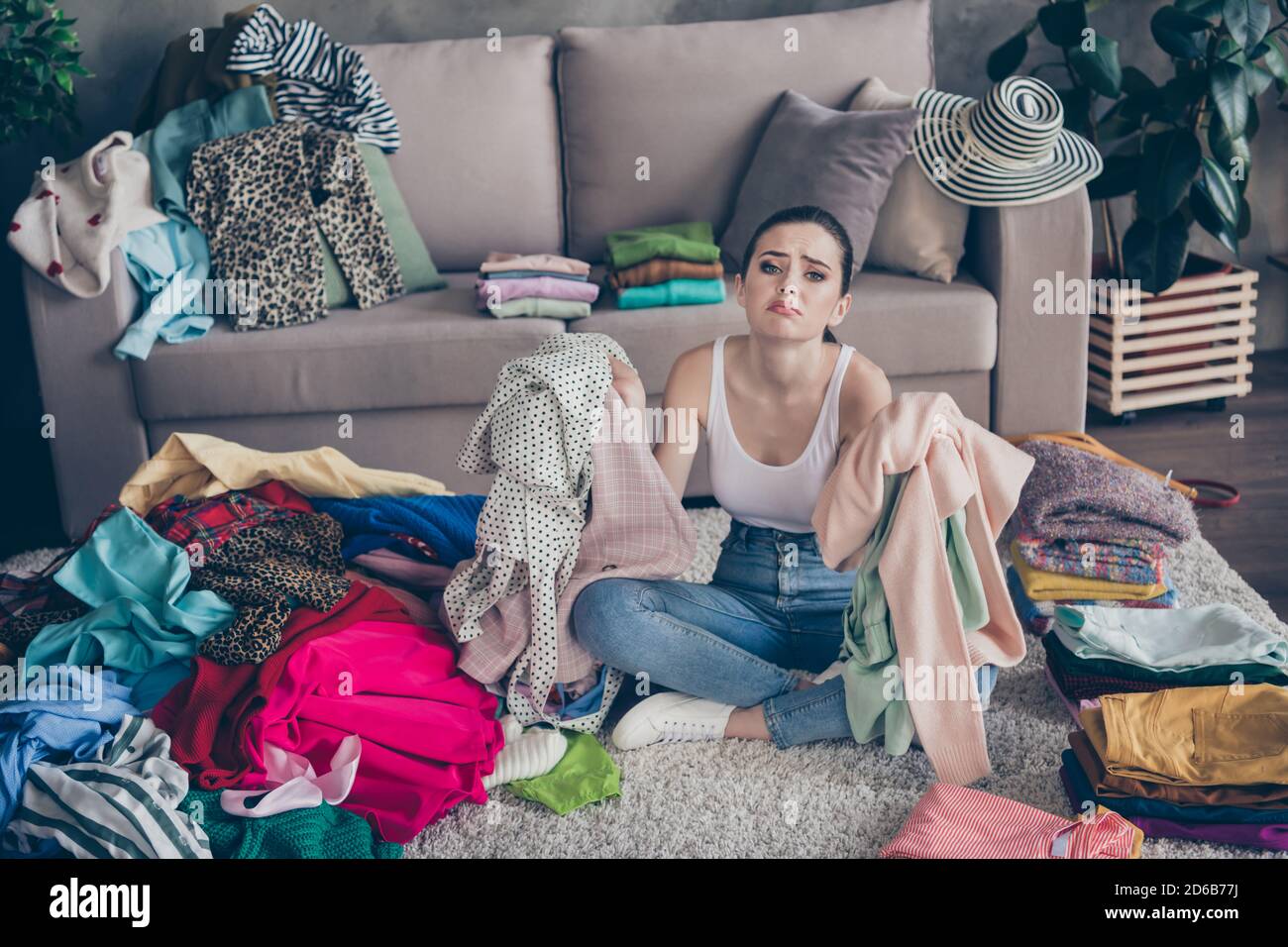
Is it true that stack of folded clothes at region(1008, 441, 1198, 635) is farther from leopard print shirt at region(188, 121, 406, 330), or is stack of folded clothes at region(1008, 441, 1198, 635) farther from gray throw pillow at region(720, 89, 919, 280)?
leopard print shirt at region(188, 121, 406, 330)

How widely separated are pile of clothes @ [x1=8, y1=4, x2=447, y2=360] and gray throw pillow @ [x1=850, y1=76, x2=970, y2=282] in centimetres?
108

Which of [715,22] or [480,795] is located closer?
[480,795]

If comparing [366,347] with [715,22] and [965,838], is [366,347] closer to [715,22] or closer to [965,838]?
Result: [715,22]

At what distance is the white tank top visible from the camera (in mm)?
1979

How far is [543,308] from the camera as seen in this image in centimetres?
280

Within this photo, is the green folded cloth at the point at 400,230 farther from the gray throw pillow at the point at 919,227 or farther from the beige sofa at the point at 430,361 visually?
the gray throw pillow at the point at 919,227

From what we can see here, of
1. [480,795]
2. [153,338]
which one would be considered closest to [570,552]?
[480,795]

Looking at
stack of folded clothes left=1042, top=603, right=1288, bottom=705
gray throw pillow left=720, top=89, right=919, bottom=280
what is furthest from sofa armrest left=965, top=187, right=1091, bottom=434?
stack of folded clothes left=1042, top=603, right=1288, bottom=705

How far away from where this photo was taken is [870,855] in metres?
1.72

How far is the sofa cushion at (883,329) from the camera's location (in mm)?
2734

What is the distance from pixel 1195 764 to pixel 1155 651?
27cm

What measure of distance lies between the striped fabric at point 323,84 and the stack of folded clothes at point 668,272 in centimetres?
75

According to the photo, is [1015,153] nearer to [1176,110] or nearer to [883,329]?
[883,329]
